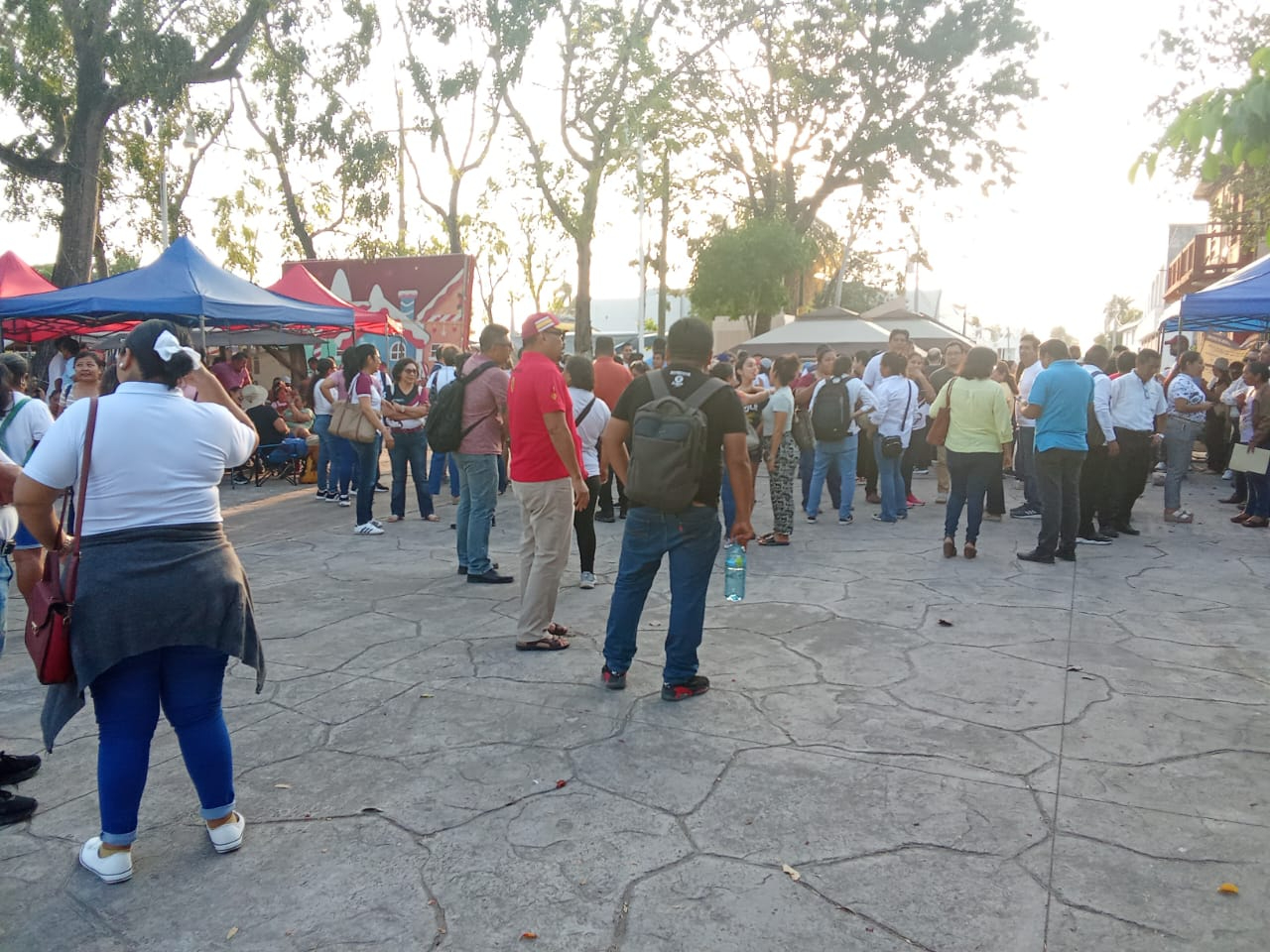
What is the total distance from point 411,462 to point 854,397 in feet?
14.2

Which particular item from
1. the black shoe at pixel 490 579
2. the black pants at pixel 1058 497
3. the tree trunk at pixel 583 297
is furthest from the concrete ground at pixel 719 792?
the tree trunk at pixel 583 297

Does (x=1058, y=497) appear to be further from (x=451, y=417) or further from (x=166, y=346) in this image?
(x=166, y=346)

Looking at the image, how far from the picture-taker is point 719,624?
229 inches

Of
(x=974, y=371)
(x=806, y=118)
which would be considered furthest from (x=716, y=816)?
(x=806, y=118)

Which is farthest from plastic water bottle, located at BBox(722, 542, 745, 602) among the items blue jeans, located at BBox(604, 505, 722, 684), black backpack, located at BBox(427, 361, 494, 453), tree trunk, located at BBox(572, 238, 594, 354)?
tree trunk, located at BBox(572, 238, 594, 354)

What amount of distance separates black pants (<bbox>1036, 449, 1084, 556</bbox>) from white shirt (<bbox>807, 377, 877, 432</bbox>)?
204 centimetres

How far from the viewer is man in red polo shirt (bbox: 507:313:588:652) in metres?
5.23

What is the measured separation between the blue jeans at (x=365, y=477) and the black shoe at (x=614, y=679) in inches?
193

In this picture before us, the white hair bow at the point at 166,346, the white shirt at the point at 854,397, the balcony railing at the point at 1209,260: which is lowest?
the white shirt at the point at 854,397

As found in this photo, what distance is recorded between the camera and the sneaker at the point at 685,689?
448cm

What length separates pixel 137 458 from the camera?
9.27 feet

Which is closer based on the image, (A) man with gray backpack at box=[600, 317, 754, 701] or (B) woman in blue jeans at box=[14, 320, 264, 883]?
(B) woman in blue jeans at box=[14, 320, 264, 883]

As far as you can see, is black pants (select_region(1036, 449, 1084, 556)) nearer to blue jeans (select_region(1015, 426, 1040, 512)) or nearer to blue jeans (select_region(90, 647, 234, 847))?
blue jeans (select_region(1015, 426, 1040, 512))

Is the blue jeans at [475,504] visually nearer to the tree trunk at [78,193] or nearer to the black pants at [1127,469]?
the black pants at [1127,469]
